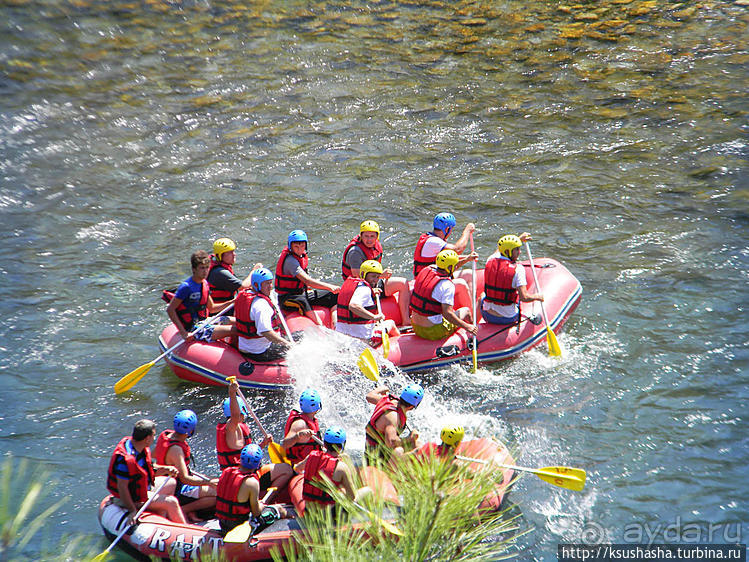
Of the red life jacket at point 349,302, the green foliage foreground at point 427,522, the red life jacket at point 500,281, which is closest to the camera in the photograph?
the green foliage foreground at point 427,522

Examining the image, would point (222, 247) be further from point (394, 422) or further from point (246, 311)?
point (394, 422)

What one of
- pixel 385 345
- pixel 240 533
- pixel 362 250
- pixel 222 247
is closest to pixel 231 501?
pixel 240 533

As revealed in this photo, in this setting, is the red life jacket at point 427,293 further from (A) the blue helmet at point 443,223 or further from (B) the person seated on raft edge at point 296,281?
(B) the person seated on raft edge at point 296,281

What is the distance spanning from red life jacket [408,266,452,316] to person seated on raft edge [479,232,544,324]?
56 cm

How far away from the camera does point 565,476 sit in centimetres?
618

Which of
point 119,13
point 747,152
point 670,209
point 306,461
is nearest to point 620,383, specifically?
point 306,461

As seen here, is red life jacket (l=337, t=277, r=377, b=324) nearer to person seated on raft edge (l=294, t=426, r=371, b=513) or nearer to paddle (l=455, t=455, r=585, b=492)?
person seated on raft edge (l=294, t=426, r=371, b=513)

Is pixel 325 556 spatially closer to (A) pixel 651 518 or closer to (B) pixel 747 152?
(A) pixel 651 518

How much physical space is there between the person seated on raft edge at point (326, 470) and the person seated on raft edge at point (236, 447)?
0.47 metres

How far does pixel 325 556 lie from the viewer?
3578 mm

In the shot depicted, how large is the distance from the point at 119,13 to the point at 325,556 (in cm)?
1833

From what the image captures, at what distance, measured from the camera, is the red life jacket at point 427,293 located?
853cm

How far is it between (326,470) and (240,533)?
832 mm

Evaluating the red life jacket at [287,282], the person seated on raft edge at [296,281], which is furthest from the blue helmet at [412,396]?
the red life jacket at [287,282]
